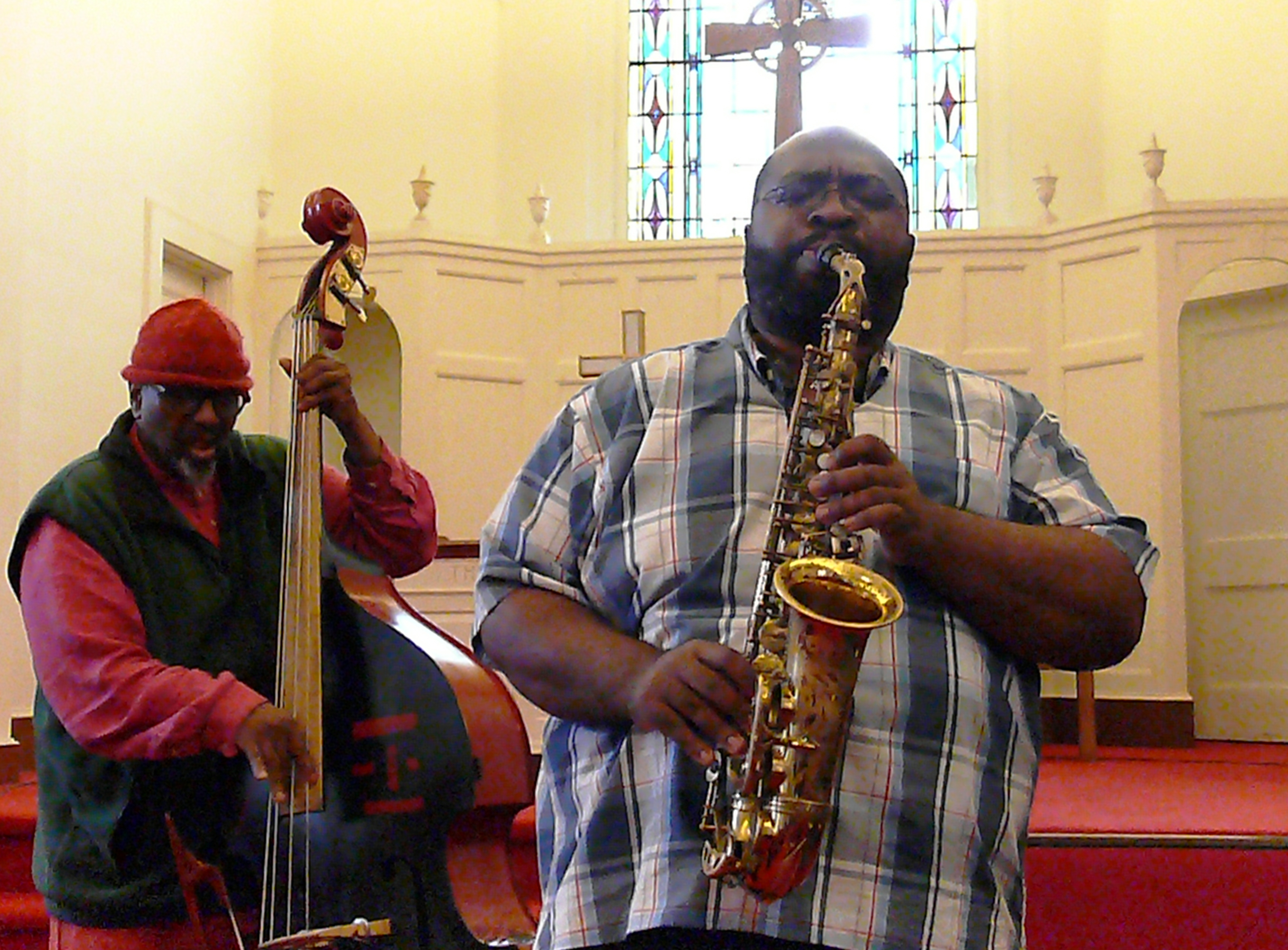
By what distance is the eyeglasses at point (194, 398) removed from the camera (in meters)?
2.43

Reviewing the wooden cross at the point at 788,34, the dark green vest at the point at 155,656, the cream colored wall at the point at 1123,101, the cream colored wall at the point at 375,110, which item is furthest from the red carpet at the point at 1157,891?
the cream colored wall at the point at 375,110

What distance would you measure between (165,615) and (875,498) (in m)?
1.41

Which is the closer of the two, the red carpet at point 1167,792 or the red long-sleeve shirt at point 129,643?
the red long-sleeve shirt at point 129,643

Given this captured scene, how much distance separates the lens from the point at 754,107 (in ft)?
29.3

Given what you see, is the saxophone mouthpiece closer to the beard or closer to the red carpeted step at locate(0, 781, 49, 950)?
the beard

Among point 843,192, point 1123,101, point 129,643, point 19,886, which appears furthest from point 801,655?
point 1123,101

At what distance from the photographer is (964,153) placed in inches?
341

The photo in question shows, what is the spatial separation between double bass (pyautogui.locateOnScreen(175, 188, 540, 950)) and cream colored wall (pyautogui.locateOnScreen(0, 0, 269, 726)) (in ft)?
12.0

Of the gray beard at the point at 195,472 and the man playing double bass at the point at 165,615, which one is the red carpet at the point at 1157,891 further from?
the gray beard at the point at 195,472

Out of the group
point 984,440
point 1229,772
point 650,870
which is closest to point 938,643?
point 984,440

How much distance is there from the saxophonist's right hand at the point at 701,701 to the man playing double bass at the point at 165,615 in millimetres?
1029

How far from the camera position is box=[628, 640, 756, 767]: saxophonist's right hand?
4.25 ft

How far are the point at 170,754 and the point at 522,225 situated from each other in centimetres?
672

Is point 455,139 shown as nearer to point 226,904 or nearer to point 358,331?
point 358,331
